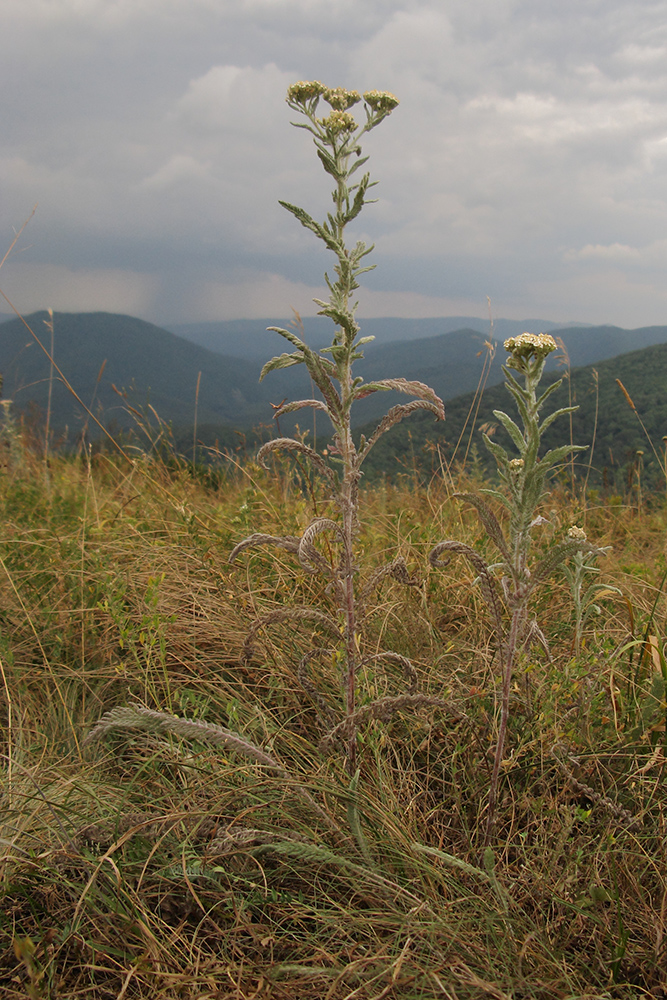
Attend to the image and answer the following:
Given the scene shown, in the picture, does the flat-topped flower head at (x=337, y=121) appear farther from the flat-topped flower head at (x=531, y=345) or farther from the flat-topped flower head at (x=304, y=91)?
the flat-topped flower head at (x=531, y=345)

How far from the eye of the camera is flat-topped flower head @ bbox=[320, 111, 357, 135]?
5.39 ft

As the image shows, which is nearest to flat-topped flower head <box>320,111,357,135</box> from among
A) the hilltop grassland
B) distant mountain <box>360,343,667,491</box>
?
the hilltop grassland

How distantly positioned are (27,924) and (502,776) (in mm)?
1453

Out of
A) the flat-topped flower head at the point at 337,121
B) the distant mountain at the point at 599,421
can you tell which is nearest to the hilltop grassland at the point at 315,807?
the flat-topped flower head at the point at 337,121

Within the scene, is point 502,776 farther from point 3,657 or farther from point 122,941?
point 3,657

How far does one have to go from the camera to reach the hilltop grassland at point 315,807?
1304 mm

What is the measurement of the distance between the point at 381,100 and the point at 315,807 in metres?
2.19

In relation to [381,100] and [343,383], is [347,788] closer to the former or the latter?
[343,383]

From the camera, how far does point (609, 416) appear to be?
21109 millimetres

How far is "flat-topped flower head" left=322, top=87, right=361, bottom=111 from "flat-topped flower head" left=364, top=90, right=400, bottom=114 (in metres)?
0.04

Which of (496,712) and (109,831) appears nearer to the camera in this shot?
(109,831)

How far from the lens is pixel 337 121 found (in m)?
→ 1.65

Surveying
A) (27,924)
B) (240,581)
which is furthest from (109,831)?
(240,581)

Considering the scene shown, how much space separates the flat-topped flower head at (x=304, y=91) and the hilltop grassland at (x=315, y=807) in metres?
1.61
